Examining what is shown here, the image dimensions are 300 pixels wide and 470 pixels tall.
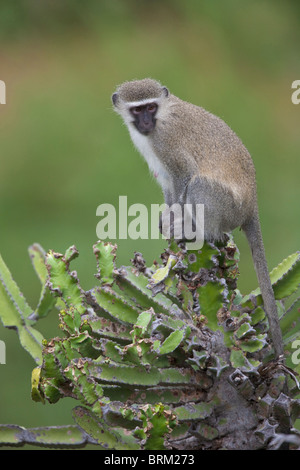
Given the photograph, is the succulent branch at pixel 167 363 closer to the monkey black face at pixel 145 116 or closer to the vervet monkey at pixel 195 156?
the vervet monkey at pixel 195 156

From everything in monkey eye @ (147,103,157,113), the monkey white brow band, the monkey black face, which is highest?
the monkey white brow band

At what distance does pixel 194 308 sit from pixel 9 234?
11.6 ft

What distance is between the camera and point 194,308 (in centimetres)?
236

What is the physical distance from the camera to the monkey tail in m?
2.51

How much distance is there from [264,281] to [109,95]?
3.43 m

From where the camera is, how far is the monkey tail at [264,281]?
251 centimetres

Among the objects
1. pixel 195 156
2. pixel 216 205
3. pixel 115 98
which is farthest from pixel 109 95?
pixel 216 205

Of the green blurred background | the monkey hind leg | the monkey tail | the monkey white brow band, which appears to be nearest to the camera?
the monkey tail

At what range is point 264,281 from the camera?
106 inches

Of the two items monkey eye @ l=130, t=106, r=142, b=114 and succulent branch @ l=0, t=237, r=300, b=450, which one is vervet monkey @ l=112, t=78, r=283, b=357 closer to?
monkey eye @ l=130, t=106, r=142, b=114

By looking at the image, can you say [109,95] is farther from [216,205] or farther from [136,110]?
[216,205]

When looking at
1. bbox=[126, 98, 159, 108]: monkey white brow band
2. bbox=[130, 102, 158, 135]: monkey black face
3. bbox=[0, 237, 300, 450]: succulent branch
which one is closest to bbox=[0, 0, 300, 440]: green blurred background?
bbox=[130, 102, 158, 135]: monkey black face

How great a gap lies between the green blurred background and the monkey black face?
1838 mm
